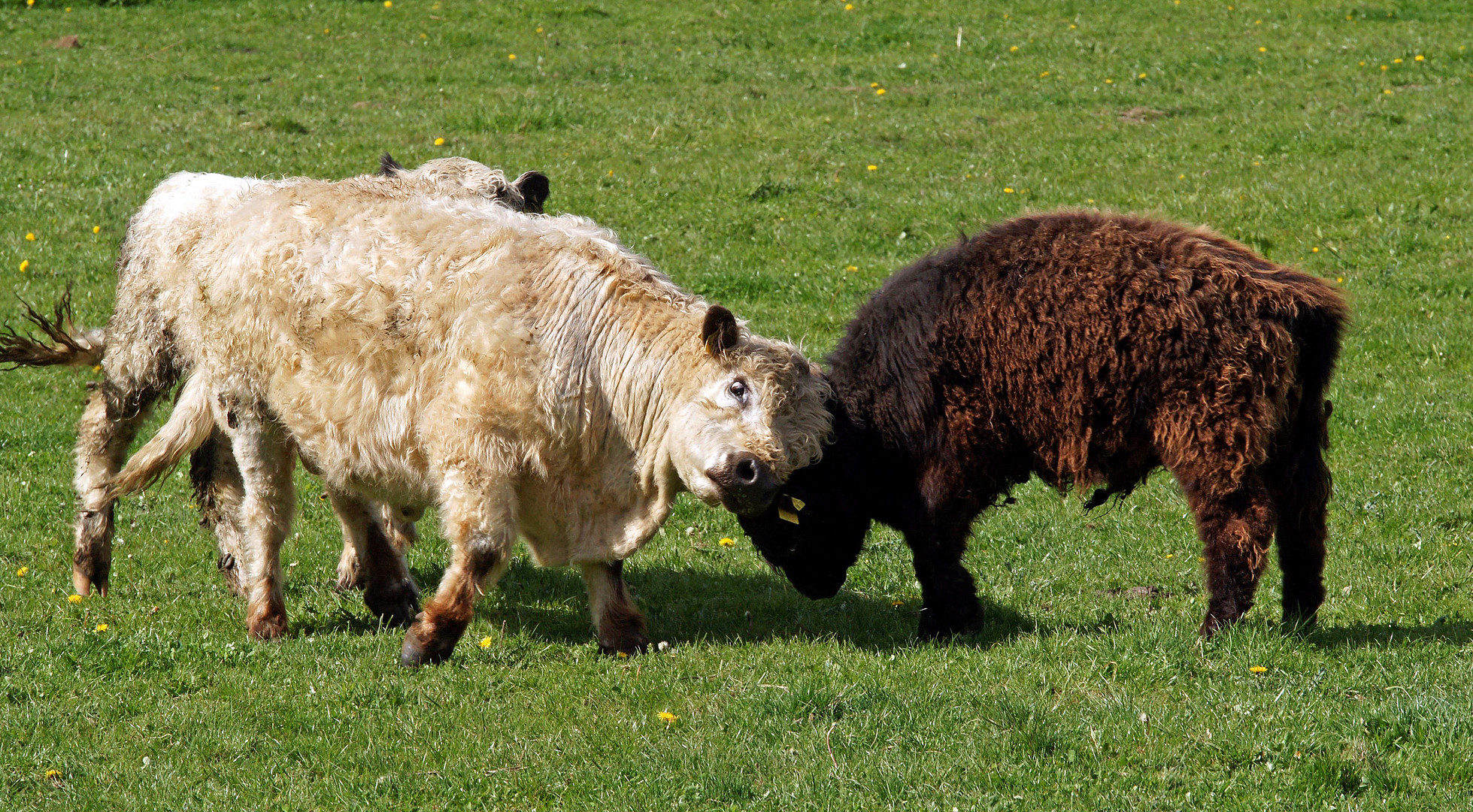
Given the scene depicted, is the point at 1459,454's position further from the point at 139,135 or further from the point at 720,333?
the point at 139,135

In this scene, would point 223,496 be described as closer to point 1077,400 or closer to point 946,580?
point 946,580

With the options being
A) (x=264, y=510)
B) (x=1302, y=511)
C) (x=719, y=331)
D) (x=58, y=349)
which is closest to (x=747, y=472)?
(x=719, y=331)

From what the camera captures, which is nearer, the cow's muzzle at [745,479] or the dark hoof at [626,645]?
the cow's muzzle at [745,479]

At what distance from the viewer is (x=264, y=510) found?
22.7 feet

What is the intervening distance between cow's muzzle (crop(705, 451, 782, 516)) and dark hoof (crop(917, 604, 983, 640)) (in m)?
1.34

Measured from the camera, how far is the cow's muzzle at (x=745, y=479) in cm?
571

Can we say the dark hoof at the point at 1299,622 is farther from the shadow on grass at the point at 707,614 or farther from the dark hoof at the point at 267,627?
the dark hoof at the point at 267,627

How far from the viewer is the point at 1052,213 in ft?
22.4

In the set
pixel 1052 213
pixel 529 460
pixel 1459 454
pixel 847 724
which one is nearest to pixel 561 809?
pixel 847 724

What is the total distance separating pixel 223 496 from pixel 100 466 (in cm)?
82

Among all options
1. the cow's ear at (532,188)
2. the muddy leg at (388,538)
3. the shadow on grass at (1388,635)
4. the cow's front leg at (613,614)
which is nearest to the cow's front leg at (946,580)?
the cow's front leg at (613,614)

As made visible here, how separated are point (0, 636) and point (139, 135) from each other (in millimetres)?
10791

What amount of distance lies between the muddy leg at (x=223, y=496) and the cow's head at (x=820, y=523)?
282 centimetres

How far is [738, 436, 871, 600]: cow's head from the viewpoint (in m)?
6.66
